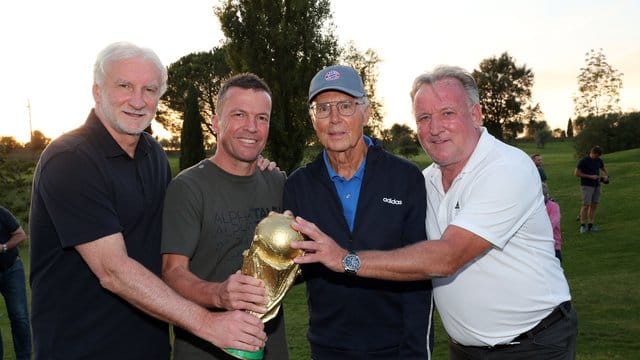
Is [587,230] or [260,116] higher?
[260,116]

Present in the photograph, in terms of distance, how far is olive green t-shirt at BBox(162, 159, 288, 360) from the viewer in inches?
143

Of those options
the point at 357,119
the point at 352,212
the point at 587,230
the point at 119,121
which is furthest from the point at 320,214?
the point at 587,230

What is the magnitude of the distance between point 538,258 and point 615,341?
216 inches

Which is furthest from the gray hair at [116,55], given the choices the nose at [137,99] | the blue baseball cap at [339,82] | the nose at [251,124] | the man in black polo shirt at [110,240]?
the blue baseball cap at [339,82]

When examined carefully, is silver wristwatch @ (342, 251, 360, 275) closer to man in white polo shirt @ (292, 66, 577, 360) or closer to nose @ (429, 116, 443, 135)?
man in white polo shirt @ (292, 66, 577, 360)

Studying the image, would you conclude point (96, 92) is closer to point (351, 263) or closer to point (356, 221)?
point (356, 221)

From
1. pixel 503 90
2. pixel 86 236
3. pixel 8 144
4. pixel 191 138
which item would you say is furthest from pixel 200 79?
pixel 86 236

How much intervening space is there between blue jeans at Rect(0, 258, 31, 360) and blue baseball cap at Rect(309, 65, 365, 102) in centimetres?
647

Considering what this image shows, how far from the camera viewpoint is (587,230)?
19.8 meters

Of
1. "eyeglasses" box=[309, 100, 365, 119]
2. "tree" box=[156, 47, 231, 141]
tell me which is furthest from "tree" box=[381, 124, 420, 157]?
"eyeglasses" box=[309, 100, 365, 119]

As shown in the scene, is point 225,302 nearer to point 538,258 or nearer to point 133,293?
point 133,293

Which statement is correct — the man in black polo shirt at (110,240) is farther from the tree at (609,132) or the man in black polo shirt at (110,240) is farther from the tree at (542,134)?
the tree at (542,134)

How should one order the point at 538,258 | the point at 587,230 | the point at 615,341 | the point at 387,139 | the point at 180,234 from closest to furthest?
1. the point at 180,234
2. the point at 538,258
3. the point at 615,341
4. the point at 587,230
5. the point at 387,139

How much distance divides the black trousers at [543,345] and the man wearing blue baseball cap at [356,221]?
535mm
